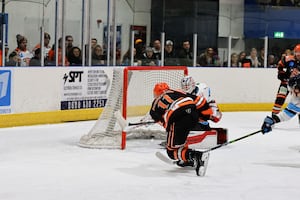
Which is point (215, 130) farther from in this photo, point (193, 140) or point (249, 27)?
point (249, 27)

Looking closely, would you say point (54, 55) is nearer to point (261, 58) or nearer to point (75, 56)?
point (75, 56)

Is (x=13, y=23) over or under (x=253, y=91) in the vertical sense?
over

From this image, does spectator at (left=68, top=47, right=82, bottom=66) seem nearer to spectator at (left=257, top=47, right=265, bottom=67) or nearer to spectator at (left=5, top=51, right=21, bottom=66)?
spectator at (left=5, top=51, right=21, bottom=66)

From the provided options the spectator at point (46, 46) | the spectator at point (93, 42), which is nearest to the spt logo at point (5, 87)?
the spectator at point (46, 46)

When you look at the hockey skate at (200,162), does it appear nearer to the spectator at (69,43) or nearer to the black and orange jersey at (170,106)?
the black and orange jersey at (170,106)

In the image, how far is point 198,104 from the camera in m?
6.00

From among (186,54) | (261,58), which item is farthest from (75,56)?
(261,58)

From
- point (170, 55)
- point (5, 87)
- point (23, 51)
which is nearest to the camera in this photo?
point (5, 87)

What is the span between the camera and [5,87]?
768 cm

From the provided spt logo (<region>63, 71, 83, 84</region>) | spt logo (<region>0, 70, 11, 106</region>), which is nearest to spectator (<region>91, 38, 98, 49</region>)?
spt logo (<region>63, 71, 83, 84</region>)

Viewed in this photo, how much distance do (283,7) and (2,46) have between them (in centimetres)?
567

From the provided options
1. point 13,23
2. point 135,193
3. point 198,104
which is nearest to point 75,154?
point 198,104

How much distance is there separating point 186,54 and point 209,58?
0.43m

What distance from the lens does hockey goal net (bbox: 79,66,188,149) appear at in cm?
637
